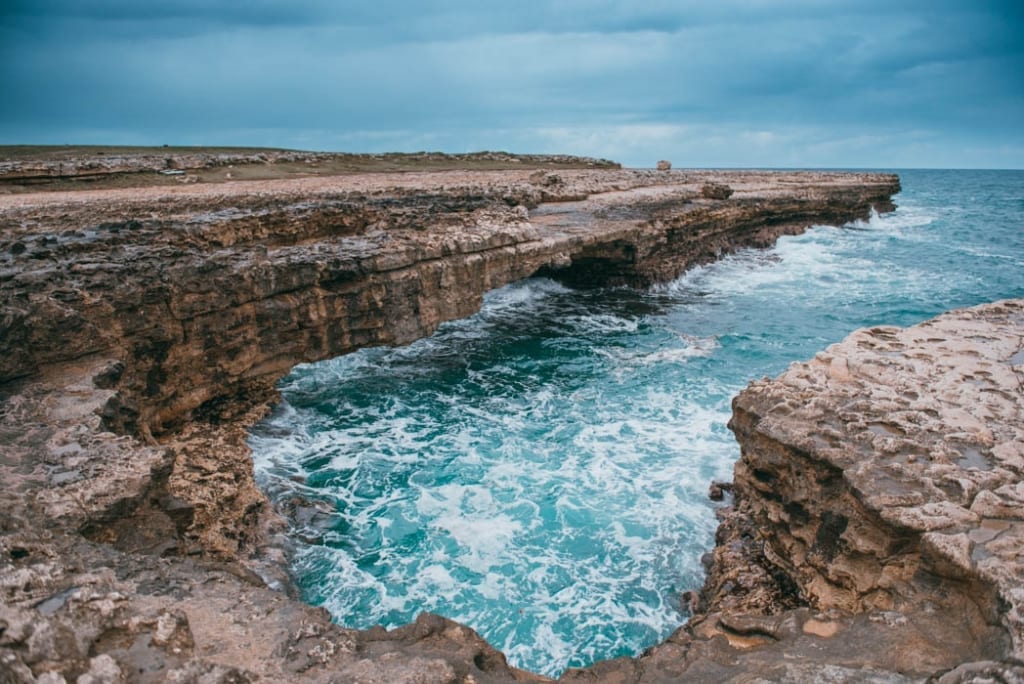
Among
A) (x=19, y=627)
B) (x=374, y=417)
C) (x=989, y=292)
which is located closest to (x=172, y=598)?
(x=19, y=627)

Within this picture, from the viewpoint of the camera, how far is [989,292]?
2217 centimetres

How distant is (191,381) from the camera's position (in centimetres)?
971

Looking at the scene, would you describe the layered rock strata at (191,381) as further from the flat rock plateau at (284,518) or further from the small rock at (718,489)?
the small rock at (718,489)

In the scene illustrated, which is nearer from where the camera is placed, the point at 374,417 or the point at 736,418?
the point at 736,418

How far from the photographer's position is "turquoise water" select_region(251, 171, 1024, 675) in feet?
24.9

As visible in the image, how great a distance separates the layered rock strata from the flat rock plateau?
27mm

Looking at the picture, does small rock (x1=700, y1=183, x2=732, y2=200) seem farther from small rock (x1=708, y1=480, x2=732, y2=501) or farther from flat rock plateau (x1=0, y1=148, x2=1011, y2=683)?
small rock (x1=708, y1=480, x2=732, y2=501)

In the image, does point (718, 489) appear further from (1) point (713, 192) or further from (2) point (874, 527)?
(1) point (713, 192)

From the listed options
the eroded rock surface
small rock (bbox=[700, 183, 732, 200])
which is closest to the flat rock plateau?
the eroded rock surface

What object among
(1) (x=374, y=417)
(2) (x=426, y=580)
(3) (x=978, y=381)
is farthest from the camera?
(1) (x=374, y=417)

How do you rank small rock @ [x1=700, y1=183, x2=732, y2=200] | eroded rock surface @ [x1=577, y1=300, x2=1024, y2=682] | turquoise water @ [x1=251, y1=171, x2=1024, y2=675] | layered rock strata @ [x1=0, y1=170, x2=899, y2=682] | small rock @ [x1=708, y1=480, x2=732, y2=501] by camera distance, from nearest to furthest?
layered rock strata @ [x1=0, y1=170, x2=899, y2=682]
eroded rock surface @ [x1=577, y1=300, x2=1024, y2=682]
turquoise water @ [x1=251, y1=171, x2=1024, y2=675]
small rock @ [x1=708, y1=480, x2=732, y2=501]
small rock @ [x1=700, y1=183, x2=732, y2=200]

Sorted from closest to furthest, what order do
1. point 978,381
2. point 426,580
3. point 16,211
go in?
point 978,381 < point 426,580 < point 16,211

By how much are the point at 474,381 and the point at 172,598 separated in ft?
32.7

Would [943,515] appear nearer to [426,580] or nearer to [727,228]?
[426,580]
